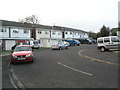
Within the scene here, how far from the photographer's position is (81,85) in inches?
211

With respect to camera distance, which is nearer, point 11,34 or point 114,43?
point 114,43

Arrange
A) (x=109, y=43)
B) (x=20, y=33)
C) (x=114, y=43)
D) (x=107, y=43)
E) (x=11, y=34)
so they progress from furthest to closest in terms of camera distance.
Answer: (x=20, y=33)
(x=11, y=34)
(x=107, y=43)
(x=109, y=43)
(x=114, y=43)

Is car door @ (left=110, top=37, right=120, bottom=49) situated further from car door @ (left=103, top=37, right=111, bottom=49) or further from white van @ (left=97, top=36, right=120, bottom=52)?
car door @ (left=103, top=37, right=111, bottom=49)

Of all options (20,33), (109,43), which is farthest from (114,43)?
(20,33)

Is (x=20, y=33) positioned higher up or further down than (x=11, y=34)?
higher up

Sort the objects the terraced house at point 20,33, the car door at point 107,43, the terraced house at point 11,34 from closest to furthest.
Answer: the car door at point 107,43, the terraced house at point 11,34, the terraced house at point 20,33

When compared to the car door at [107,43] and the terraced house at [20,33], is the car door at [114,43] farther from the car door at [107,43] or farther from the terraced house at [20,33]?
the terraced house at [20,33]

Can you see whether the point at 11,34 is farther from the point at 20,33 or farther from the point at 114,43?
the point at 114,43

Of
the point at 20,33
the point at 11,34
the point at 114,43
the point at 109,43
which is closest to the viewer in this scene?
the point at 114,43

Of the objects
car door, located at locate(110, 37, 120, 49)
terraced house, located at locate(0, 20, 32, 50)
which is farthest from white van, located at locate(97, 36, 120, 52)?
terraced house, located at locate(0, 20, 32, 50)

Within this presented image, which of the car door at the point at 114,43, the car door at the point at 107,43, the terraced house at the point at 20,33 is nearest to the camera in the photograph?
the car door at the point at 114,43

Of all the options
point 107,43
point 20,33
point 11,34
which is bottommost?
point 107,43

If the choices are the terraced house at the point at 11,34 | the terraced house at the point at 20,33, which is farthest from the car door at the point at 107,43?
the terraced house at the point at 20,33

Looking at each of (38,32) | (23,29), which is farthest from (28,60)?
(38,32)
